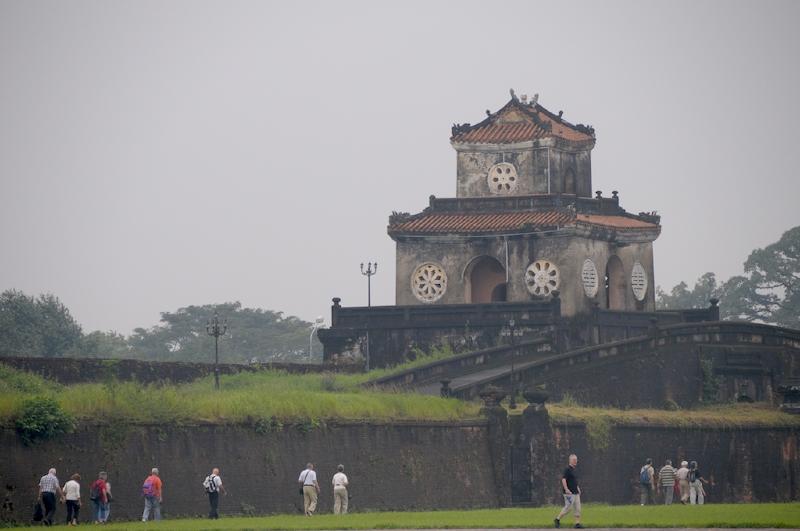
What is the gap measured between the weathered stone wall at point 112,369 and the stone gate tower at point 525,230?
1071cm

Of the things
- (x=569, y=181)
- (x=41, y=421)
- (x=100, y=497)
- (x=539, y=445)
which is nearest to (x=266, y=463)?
(x=100, y=497)

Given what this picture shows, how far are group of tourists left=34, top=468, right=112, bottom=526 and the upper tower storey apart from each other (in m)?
31.7

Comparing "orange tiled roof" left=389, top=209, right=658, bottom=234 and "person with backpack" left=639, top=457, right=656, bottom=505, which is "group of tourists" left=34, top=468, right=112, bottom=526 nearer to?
"person with backpack" left=639, top=457, right=656, bottom=505

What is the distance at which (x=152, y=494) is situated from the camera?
143 feet

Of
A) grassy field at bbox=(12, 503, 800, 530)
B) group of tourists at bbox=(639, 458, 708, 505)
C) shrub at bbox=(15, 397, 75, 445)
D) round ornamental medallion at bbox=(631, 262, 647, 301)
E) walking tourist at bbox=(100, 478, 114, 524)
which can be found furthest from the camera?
round ornamental medallion at bbox=(631, 262, 647, 301)

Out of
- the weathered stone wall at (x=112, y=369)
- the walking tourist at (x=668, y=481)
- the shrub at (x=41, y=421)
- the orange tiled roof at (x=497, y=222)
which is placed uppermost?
the orange tiled roof at (x=497, y=222)

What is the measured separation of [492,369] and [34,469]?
22.2 m

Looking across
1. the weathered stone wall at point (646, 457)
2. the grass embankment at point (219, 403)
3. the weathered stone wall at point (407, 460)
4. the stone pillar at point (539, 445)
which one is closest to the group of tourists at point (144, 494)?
the weathered stone wall at point (407, 460)

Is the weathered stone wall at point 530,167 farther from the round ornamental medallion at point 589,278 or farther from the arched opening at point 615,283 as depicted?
the round ornamental medallion at point 589,278

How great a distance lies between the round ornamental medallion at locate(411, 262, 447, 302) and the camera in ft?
233

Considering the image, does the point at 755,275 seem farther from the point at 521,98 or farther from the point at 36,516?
the point at 36,516

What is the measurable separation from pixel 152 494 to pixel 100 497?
136cm

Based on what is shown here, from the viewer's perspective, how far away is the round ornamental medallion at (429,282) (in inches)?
2790

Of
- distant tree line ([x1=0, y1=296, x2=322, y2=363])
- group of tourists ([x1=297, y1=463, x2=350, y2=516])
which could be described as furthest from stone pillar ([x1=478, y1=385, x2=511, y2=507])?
distant tree line ([x1=0, y1=296, x2=322, y2=363])
